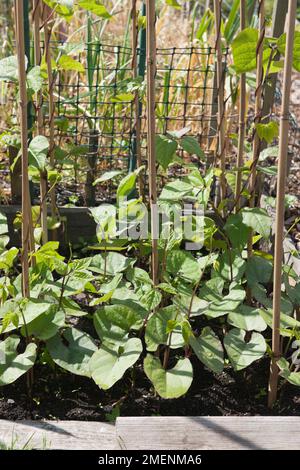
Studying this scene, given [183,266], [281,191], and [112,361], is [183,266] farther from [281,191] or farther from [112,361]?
[281,191]

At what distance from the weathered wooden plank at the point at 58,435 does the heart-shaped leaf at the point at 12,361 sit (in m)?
0.13

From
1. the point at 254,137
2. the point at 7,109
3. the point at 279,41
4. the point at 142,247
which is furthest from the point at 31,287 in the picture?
the point at 7,109

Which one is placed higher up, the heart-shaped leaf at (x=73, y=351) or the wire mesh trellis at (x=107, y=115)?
the wire mesh trellis at (x=107, y=115)

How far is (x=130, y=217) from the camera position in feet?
8.71

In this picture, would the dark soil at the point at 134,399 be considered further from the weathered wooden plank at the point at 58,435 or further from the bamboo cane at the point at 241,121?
the bamboo cane at the point at 241,121

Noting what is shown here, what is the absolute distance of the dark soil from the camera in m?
2.27

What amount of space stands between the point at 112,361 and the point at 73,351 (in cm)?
16

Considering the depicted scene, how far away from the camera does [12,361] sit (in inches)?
86.9

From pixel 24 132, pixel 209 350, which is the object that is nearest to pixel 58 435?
pixel 209 350

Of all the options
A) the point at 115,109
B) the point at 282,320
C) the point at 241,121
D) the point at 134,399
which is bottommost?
the point at 134,399

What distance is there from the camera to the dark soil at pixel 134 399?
227cm

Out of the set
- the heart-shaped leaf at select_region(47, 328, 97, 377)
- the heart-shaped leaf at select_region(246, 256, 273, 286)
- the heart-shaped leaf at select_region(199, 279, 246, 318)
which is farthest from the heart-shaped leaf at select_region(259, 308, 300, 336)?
the heart-shaped leaf at select_region(47, 328, 97, 377)

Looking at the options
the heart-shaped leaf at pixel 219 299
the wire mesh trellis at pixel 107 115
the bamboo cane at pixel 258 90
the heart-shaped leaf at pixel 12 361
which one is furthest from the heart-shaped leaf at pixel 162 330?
the wire mesh trellis at pixel 107 115
